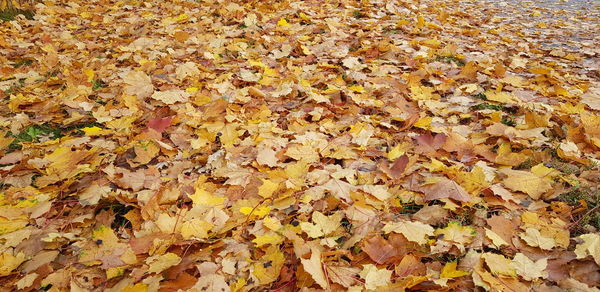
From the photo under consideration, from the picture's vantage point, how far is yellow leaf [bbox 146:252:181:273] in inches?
59.4

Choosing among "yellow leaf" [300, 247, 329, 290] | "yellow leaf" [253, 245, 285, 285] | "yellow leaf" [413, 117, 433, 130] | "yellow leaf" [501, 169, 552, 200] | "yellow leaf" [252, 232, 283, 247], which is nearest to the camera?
"yellow leaf" [300, 247, 329, 290]

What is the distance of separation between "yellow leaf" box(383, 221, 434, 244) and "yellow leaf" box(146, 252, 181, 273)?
901 mm

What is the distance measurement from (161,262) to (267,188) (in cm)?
61

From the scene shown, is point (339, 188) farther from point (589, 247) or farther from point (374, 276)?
point (589, 247)

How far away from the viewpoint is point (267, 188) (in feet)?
6.28

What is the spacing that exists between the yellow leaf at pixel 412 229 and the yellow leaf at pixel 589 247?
554 millimetres

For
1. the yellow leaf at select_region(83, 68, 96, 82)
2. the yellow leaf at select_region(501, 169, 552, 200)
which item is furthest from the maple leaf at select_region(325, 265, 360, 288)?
the yellow leaf at select_region(83, 68, 96, 82)

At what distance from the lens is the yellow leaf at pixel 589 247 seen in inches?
57.3

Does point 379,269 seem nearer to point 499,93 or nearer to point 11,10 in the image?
point 499,93

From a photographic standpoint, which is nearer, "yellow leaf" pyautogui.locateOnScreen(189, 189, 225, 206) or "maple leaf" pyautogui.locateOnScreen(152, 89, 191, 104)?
"yellow leaf" pyautogui.locateOnScreen(189, 189, 225, 206)

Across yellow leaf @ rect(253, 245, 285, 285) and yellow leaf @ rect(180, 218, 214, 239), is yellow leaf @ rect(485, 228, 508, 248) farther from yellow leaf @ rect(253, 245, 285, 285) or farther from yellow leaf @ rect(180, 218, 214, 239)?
yellow leaf @ rect(180, 218, 214, 239)

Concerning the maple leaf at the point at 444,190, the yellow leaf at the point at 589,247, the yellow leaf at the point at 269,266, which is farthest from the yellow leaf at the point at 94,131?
the yellow leaf at the point at 589,247

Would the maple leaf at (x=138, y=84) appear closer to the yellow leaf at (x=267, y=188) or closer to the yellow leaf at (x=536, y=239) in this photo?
the yellow leaf at (x=267, y=188)

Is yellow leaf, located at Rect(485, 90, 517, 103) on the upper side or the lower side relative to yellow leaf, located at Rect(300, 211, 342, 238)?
upper
